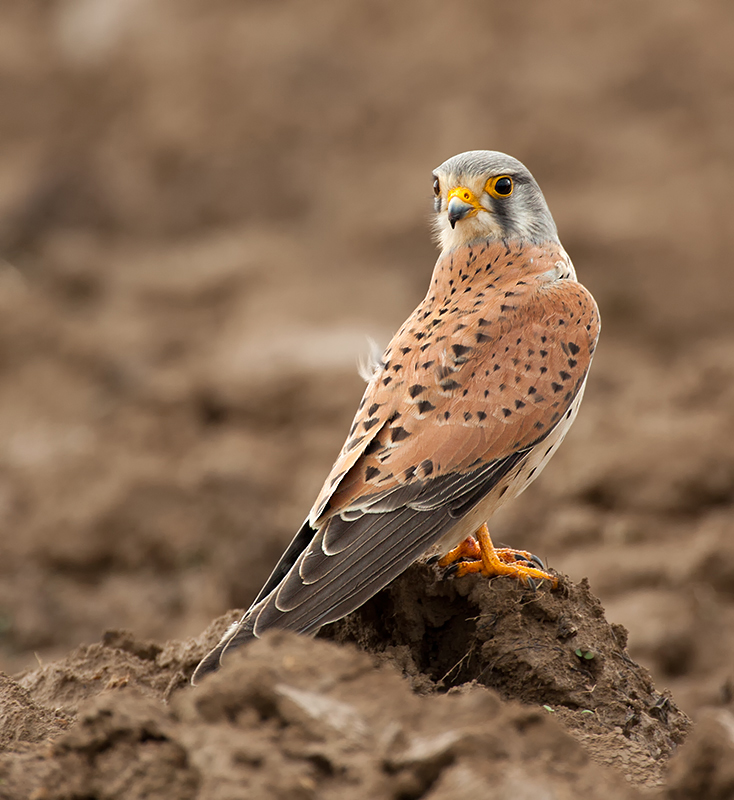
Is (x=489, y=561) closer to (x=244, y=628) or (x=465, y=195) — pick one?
(x=244, y=628)

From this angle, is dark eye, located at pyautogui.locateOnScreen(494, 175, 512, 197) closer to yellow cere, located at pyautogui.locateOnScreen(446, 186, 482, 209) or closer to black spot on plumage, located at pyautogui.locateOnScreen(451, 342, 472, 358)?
yellow cere, located at pyautogui.locateOnScreen(446, 186, 482, 209)

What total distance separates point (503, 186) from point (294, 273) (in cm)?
715

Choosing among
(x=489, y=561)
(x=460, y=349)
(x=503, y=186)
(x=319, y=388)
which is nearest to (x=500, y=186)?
(x=503, y=186)

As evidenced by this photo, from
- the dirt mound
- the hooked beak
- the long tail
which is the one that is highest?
the hooked beak

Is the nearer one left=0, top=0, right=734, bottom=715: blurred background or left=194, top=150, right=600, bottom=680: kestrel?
left=194, top=150, right=600, bottom=680: kestrel

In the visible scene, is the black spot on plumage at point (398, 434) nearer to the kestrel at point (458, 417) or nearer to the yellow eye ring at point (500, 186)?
the kestrel at point (458, 417)

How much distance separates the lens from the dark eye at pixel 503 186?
4594 mm

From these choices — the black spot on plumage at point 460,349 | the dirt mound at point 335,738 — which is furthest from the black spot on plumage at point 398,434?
the dirt mound at point 335,738

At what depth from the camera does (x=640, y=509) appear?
732 cm

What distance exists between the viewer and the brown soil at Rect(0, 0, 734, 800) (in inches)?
106

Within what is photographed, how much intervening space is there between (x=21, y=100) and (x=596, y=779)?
15.1m

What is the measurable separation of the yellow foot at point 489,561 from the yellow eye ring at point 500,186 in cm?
143

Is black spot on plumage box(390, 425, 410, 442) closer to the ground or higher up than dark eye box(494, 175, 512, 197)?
closer to the ground

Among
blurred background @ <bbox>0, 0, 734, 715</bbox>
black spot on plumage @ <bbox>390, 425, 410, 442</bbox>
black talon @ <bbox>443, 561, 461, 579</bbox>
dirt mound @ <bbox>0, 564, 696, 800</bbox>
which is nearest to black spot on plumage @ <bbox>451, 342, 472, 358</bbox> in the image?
black spot on plumage @ <bbox>390, 425, 410, 442</bbox>
